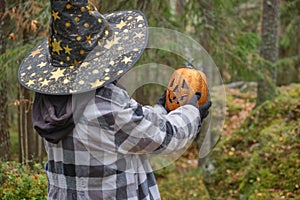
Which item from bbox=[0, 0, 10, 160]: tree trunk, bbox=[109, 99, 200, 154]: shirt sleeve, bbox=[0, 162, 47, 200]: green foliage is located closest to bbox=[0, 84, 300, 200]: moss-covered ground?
bbox=[0, 162, 47, 200]: green foliage

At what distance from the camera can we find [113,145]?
2.09m

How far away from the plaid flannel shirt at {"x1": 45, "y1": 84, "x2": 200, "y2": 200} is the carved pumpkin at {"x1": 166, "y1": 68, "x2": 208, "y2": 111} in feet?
0.61

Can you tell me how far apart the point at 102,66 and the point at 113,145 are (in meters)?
0.39

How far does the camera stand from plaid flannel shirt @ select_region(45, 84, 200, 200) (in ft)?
6.70

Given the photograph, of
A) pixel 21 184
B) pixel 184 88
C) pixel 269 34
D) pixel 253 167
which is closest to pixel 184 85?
pixel 184 88

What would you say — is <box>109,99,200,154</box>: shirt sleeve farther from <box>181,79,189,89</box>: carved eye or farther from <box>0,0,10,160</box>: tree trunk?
<box>0,0,10,160</box>: tree trunk

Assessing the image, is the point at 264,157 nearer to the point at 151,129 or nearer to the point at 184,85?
the point at 184,85

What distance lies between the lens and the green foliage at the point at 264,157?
210 inches

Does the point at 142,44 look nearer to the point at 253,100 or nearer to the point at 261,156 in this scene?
the point at 261,156

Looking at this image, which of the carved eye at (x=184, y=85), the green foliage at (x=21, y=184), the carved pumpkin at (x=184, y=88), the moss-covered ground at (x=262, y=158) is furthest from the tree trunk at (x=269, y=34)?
the carved eye at (x=184, y=85)

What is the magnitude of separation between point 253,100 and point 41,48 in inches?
426

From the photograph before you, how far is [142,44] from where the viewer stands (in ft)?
7.02

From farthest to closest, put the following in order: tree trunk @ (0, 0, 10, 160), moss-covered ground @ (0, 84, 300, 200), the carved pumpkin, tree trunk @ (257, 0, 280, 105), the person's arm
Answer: tree trunk @ (257, 0, 280, 105) < tree trunk @ (0, 0, 10, 160) < moss-covered ground @ (0, 84, 300, 200) < the carved pumpkin < the person's arm

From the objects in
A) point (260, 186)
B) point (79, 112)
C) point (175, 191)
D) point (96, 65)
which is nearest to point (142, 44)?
point (96, 65)
